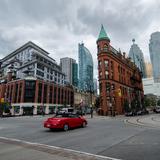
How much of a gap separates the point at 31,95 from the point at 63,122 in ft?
209

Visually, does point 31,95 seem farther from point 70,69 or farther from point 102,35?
point 70,69

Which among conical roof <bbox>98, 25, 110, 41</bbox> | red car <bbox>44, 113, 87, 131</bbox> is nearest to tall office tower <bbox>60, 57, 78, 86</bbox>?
conical roof <bbox>98, 25, 110, 41</bbox>

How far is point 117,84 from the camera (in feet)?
200

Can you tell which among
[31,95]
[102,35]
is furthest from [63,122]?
[31,95]

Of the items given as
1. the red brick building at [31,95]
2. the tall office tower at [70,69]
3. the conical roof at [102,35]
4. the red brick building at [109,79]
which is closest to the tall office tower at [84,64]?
the tall office tower at [70,69]

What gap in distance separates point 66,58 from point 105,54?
12001 centimetres

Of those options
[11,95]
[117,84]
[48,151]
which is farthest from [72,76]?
[48,151]

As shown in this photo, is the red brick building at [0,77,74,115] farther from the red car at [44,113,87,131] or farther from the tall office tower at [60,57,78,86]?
the tall office tower at [60,57,78,86]

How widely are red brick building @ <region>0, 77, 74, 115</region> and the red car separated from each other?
6063 cm

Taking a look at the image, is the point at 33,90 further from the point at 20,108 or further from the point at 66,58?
the point at 66,58

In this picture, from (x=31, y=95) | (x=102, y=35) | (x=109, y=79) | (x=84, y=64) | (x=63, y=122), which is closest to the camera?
(x=63, y=122)

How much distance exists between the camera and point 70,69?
16938 centimetres

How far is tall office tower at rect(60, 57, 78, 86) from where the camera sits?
16662cm

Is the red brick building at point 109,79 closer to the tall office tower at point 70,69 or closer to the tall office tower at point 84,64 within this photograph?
the tall office tower at point 84,64
